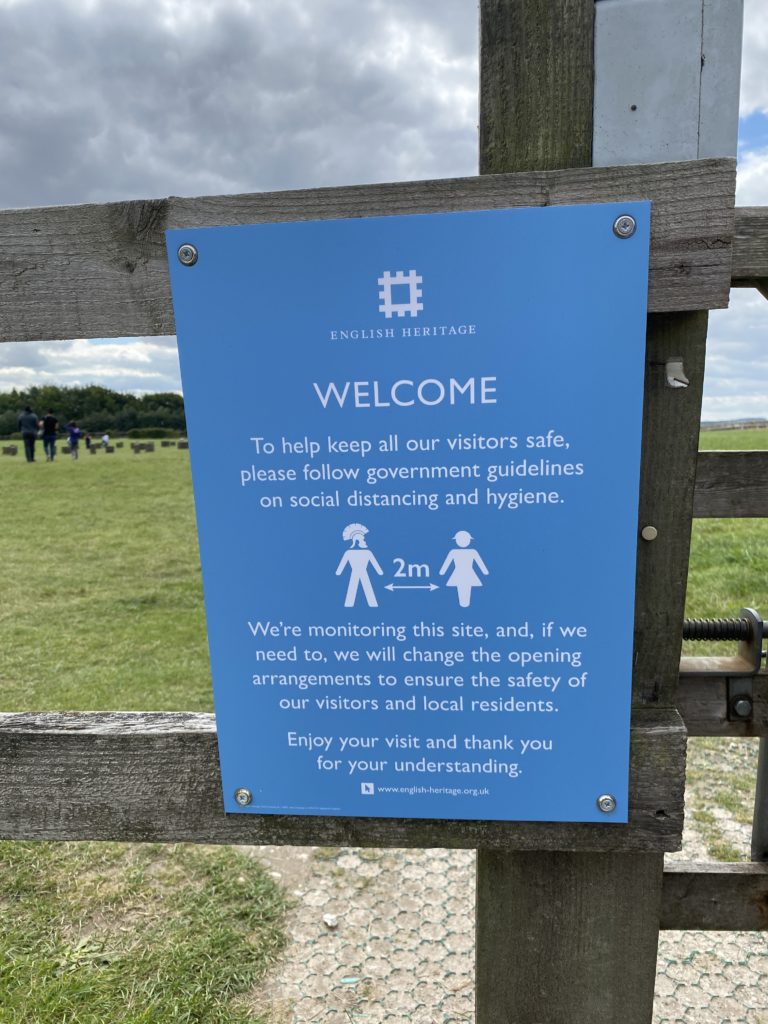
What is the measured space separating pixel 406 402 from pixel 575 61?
1.91ft

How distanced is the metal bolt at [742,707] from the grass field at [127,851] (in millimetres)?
1588

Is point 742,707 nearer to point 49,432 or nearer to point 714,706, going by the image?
point 714,706

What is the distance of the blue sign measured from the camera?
3.46 feet

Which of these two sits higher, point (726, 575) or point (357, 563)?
point (357, 563)

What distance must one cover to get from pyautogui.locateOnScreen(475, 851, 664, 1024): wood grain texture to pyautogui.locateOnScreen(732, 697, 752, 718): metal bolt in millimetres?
742

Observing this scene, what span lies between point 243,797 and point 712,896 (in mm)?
1146

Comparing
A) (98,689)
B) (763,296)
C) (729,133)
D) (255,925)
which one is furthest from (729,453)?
(98,689)

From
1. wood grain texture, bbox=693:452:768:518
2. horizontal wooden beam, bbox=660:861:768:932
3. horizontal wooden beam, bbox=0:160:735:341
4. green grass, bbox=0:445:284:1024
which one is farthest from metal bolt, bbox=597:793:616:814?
green grass, bbox=0:445:284:1024

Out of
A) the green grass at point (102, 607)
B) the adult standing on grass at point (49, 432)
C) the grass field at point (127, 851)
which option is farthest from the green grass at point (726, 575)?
the adult standing on grass at point (49, 432)

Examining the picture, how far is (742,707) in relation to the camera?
1.89 metres

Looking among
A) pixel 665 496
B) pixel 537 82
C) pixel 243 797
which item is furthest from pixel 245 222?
pixel 243 797

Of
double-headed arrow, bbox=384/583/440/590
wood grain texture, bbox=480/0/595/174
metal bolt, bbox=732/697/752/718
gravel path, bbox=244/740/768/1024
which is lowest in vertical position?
gravel path, bbox=244/740/768/1024

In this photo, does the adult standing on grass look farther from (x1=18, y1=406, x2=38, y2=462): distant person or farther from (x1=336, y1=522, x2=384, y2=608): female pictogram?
(x1=336, y1=522, x2=384, y2=608): female pictogram

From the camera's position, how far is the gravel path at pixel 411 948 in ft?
7.78
